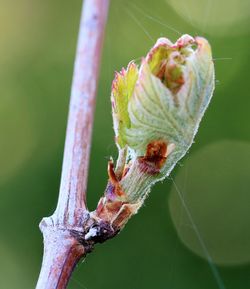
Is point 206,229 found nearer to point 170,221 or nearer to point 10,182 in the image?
point 170,221

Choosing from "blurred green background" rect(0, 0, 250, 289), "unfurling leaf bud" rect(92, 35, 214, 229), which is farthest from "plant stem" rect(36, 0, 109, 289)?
"blurred green background" rect(0, 0, 250, 289)

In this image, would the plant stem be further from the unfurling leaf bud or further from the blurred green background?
the blurred green background

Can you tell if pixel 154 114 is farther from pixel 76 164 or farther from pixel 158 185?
pixel 158 185

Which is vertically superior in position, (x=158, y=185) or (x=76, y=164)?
(x=76, y=164)

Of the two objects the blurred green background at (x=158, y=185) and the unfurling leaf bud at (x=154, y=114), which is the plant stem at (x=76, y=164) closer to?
the unfurling leaf bud at (x=154, y=114)

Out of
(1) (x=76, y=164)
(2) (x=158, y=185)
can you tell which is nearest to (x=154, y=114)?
(1) (x=76, y=164)

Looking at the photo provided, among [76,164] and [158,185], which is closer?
[76,164]
